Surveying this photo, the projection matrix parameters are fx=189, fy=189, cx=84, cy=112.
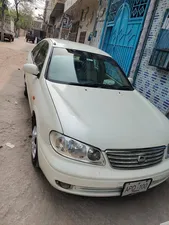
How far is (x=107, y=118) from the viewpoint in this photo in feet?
6.47

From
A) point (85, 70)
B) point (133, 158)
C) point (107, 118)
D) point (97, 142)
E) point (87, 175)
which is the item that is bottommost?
point (87, 175)

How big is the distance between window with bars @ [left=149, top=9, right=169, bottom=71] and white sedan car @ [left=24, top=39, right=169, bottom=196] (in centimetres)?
209

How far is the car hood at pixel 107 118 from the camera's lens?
173cm

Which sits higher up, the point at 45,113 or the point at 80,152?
the point at 45,113

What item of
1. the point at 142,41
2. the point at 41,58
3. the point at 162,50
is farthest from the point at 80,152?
the point at 142,41

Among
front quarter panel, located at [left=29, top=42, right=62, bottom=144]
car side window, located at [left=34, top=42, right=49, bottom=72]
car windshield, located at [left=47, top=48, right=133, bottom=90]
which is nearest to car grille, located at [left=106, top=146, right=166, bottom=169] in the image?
front quarter panel, located at [left=29, top=42, right=62, bottom=144]

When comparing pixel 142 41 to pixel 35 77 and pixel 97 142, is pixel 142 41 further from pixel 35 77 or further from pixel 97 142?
pixel 97 142

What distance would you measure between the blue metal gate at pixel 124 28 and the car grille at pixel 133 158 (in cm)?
427

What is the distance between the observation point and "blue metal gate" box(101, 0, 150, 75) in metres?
5.54

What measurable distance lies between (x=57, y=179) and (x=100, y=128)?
61cm

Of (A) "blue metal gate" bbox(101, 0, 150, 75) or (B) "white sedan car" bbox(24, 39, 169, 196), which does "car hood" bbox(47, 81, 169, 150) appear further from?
(A) "blue metal gate" bbox(101, 0, 150, 75)

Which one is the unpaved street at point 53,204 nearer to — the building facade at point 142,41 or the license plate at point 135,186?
the license plate at point 135,186

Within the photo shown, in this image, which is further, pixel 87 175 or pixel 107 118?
pixel 107 118

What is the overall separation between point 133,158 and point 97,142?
40cm
